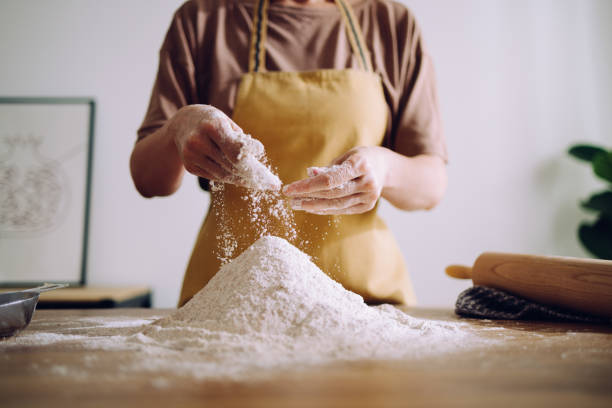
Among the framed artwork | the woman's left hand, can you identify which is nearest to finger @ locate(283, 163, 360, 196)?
the woman's left hand

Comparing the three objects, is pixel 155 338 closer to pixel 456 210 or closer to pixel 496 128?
pixel 456 210

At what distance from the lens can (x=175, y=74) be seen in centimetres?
92

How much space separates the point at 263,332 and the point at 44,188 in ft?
5.53

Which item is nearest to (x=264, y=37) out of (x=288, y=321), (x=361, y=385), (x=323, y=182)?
(x=323, y=182)

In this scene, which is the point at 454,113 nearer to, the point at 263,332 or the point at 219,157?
the point at 219,157

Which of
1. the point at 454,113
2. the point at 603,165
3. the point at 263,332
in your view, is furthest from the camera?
the point at 454,113

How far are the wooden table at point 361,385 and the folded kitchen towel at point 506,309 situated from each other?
0.83ft

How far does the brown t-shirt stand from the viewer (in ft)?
2.99

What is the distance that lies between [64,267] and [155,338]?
1.48 metres

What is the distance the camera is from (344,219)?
0.87 metres

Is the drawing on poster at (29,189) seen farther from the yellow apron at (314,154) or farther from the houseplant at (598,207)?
the houseplant at (598,207)

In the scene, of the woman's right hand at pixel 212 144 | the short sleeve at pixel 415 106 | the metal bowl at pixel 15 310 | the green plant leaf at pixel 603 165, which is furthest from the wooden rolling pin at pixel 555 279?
the green plant leaf at pixel 603 165

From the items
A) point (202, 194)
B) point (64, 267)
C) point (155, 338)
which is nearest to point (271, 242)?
point (155, 338)

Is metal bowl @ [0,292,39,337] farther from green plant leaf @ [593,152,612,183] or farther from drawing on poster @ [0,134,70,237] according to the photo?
green plant leaf @ [593,152,612,183]
